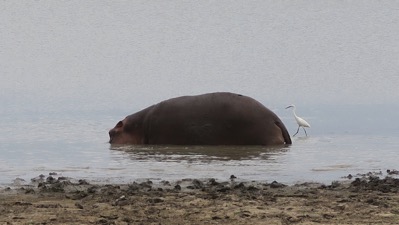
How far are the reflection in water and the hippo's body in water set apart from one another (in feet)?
1.20

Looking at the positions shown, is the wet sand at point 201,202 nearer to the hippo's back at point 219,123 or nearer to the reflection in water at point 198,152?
the reflection in water at point 198,152

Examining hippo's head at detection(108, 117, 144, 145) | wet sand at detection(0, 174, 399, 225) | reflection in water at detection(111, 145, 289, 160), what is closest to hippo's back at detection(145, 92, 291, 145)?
reflection in water at detection(111, 145, 289, 160)

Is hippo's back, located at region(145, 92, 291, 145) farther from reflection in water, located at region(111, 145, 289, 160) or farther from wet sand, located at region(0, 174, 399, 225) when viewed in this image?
wet sand, located at region(0, 174, 399, 225)

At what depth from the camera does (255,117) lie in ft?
56.9

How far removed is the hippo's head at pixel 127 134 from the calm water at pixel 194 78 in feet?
0.97

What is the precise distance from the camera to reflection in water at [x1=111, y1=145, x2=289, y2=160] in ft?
49.9

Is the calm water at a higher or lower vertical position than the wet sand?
higher

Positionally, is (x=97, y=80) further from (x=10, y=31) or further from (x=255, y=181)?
(x=10, y=31)

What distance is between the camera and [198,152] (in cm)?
1609

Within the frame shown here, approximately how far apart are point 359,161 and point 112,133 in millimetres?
5274

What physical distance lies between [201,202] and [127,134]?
8.50 m

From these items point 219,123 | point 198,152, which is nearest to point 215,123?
point 219,123

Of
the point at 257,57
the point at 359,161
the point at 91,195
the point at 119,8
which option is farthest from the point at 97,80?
the point at 119,8

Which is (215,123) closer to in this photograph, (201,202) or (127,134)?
(127,134)
